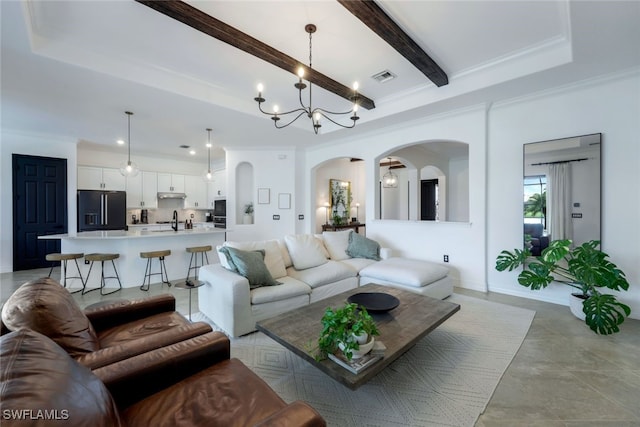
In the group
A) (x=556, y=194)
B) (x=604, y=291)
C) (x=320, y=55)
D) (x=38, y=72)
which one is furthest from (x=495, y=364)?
(x=38, y=72)

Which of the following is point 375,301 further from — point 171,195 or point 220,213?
point 171,195

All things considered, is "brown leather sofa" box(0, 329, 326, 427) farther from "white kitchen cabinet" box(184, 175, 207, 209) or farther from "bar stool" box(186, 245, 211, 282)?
"white kitchen cabinet" box(184, 175, 207, 209)

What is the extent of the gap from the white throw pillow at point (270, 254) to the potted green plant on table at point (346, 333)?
1735 mm

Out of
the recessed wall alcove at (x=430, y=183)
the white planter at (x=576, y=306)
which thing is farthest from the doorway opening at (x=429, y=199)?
the white planter at (x=576, y=306)

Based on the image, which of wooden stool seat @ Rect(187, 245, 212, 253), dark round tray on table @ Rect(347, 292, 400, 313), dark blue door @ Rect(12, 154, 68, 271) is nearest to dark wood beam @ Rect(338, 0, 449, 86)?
dark round tray on table @ Rect(347, 292, 400, 313)

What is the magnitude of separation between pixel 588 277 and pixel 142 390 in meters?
3.90

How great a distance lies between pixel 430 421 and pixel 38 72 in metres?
4.82

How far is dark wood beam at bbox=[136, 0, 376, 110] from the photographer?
221 centimetres

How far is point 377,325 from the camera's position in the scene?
211 cm

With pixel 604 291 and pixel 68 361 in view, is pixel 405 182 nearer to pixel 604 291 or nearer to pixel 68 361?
pixel 604 291

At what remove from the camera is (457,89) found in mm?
3598

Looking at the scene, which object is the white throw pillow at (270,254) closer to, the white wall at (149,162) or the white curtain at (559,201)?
the white curtain at (559,201)

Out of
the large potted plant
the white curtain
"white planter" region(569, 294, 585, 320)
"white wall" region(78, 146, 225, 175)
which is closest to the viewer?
the large potted plant

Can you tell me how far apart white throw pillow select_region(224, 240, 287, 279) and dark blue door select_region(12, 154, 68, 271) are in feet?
16.1
